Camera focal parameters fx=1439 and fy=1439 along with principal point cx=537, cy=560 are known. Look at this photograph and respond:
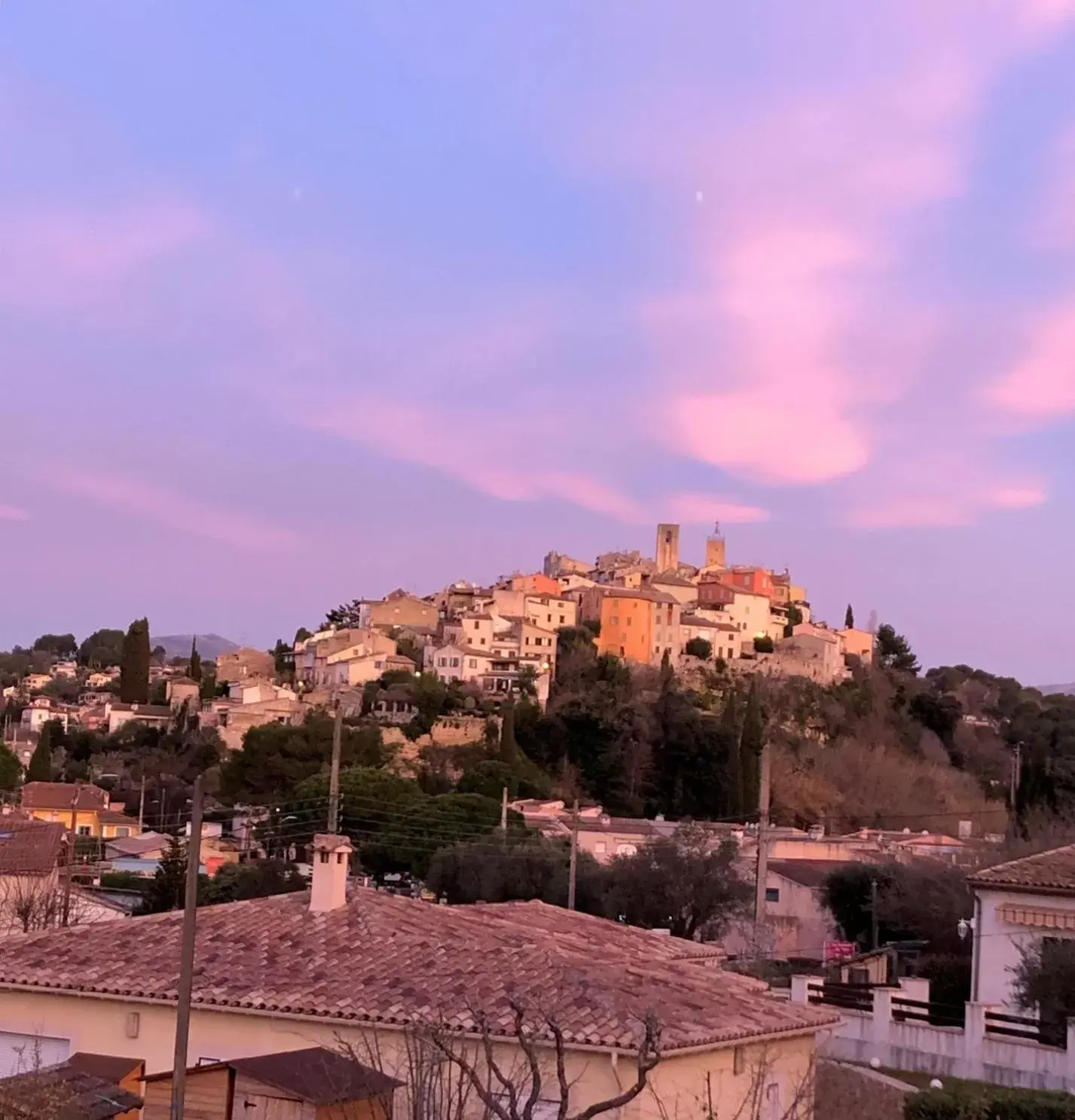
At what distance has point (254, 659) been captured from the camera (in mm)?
102688

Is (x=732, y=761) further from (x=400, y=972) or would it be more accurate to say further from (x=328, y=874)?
(x=400, y=972)

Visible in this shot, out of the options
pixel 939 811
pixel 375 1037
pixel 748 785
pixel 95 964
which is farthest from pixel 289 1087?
pixel 939 811

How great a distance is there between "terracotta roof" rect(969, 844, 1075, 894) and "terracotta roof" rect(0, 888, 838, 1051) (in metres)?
6.17

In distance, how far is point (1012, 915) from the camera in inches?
762

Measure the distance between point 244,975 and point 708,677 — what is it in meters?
79.2

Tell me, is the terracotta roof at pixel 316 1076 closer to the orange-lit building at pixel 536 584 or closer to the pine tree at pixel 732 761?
the pine tree at pixel 732 761

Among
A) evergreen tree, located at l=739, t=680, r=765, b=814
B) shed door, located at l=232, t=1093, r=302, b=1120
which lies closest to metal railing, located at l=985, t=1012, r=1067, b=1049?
shed door, located at l=232, t=1093, r=302, b=1120

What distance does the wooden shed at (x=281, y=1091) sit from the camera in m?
9.73

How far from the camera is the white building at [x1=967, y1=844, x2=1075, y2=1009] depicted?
1902 centimetres

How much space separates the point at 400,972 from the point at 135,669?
78672 millimetres

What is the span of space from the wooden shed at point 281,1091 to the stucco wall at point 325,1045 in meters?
0.40

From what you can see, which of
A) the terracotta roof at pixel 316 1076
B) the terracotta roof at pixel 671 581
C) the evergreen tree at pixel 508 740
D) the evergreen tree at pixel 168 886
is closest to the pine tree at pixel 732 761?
the evergreen tree at pixel 508 740

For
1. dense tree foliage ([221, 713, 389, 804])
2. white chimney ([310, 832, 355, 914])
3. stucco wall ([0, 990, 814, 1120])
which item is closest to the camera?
stucco wall ([0, 990, 814, 1120])

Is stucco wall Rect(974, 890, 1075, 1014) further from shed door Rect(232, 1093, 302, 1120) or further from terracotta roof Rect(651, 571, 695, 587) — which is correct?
terracotta roof Rect(651, 571, 695, 587)
